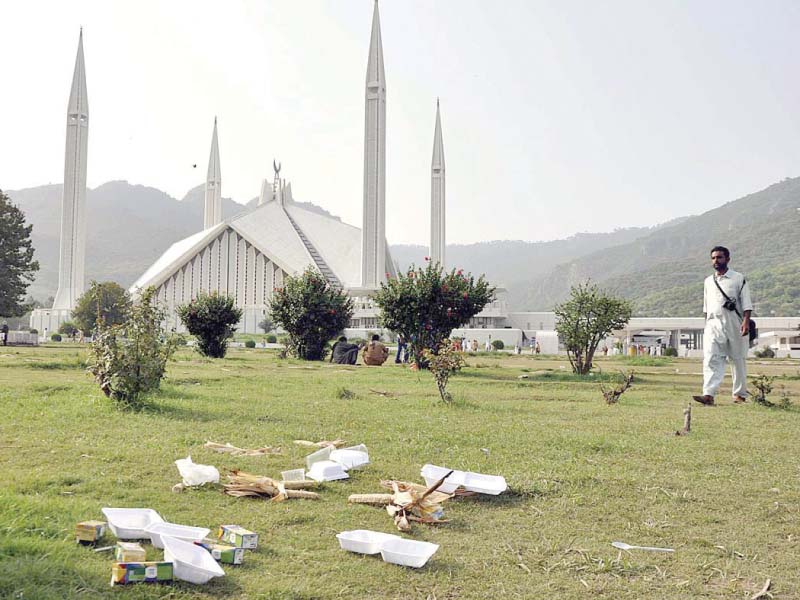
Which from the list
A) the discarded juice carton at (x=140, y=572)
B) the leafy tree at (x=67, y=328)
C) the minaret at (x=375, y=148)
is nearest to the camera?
the discarded juice carton at (x=140, y=572)

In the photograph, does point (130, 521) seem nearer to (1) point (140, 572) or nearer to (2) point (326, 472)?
(1) point (140, 572)

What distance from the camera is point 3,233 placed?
74.1 ft

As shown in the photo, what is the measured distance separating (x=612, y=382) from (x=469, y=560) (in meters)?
7.61

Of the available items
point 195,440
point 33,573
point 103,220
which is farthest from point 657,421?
point 103,220

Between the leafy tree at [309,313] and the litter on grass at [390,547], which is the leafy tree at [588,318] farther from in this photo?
the litter on grass at [390,547]

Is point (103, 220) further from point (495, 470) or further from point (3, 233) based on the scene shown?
point (495, 470)

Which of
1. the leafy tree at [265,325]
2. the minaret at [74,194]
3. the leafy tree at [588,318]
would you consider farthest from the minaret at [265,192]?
the leafy tree at [588,318]

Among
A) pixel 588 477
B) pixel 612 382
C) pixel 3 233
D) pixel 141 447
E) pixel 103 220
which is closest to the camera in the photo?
pixel 588 477

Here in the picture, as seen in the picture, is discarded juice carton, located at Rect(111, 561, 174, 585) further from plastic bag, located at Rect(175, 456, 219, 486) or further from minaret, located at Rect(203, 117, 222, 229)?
minaret, located at Rect(203, 117, 222, 229)

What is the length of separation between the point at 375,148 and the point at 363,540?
3367cm

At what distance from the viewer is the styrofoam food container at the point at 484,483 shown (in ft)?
11.7

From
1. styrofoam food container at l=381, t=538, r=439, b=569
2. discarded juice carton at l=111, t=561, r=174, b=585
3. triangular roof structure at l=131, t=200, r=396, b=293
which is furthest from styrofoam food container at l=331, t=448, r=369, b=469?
triangular roof structure at l=131, t=200, r=396, b=293

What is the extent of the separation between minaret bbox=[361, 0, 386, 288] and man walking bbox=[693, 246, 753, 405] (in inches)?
1147

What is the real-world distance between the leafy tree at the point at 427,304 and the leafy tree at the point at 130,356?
6.06 meters
